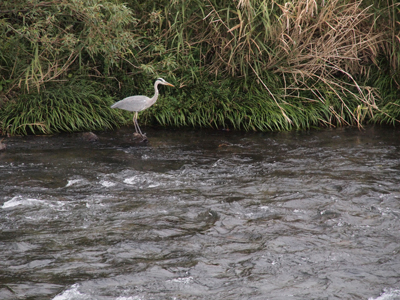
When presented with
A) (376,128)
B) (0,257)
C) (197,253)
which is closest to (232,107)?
(376,128)

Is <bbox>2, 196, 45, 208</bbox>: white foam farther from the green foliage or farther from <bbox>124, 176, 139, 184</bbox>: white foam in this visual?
the green foliage

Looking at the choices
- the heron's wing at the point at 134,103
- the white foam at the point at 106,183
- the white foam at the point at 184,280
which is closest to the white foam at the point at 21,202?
the white foam at the point at 106,183

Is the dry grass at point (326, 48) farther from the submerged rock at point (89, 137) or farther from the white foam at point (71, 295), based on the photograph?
the white foam at point (71, 295)

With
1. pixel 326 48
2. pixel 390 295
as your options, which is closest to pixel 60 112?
pixel 326 48

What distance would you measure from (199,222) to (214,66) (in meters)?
4.97

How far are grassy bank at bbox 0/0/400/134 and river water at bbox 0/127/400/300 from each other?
1.28m

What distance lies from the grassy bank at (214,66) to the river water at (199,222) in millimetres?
1277

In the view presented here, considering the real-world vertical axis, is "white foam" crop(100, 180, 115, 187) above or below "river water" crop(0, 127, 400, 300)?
above

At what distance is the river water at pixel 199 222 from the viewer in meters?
3.29

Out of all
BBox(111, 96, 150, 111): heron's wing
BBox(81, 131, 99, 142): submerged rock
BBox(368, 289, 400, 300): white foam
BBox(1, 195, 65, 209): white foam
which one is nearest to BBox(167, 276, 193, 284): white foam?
BBox(368, 289, 400, 300): white foam

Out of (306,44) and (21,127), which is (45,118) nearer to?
(21,127)

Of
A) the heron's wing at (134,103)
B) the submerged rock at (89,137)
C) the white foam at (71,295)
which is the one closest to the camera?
the white foam at (71,295)

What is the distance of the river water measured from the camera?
3285 mm

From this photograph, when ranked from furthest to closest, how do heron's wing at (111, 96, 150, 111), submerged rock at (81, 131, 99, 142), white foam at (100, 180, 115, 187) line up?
heron's wing at (111, 96, 150, 111) → submerged rock at (81, 131, 99, 142) → white foam at (100, 180, 115, 187)
